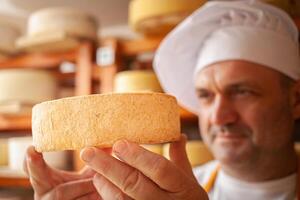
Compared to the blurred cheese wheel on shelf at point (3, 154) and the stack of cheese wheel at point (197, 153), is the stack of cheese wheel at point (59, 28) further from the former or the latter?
the stack of cheese wheel at point (197, 153)

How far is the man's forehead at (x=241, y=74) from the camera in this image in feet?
2.77

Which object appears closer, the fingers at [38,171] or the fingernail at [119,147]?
the fingernail at [119,147]

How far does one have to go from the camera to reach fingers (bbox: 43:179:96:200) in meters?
0.55

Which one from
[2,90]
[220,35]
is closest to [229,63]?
[220,35]

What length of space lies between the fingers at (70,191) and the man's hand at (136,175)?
125mm

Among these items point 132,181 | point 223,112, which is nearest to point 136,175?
point 132,181

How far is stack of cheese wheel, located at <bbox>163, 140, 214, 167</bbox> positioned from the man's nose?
0.62ft

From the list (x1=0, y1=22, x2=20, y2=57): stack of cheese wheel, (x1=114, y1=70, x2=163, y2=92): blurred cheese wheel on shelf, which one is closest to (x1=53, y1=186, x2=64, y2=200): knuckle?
(x1=114, y1=70, x2=163, y2=92): blurred cheese wheel on shelf

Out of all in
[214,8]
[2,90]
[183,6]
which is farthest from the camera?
[2,90]

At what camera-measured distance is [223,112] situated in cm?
83

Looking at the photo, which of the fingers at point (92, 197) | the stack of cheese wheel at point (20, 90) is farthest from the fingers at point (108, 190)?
the stack of cheese wheel at point (20, 90)

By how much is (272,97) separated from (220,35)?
7.6 inches

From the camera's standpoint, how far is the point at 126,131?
1.27 feet

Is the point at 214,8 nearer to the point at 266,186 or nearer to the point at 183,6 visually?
the point at 183,6
